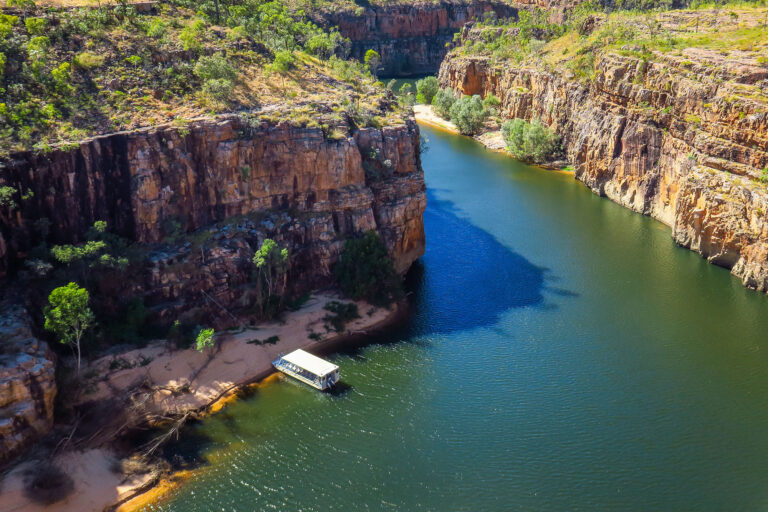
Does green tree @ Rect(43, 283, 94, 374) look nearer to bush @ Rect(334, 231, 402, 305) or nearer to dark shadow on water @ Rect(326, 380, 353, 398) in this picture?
dark shadow on water @ Rect(326, 380, 353, 398)

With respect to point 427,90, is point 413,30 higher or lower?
higher

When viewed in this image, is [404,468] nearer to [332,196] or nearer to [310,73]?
[332,196]

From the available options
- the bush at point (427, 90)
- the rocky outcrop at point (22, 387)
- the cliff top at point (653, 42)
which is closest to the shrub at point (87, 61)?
the rocky outcrop at point (22, 387)

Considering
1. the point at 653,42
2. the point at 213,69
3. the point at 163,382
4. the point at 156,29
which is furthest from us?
the point at 653,42

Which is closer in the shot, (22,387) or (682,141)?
(22,387)

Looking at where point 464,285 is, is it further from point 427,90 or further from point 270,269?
point 427,90

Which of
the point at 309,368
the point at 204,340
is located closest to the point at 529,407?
the point at 309,368
